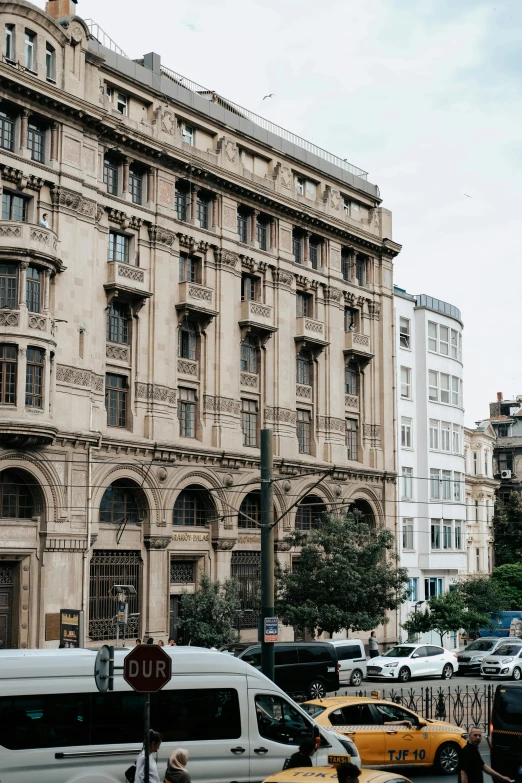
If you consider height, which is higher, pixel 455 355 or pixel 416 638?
pixel 455 355

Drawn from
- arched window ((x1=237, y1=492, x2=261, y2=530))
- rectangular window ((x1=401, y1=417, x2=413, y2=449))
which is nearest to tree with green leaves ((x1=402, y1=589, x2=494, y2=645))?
rectangular window ((x1=401, y1=417, x2=413, y2=449))

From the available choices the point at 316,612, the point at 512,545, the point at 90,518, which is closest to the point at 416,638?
the point at 316,612

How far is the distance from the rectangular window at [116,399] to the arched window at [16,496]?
16.9 ft

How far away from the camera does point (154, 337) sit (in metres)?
46.4

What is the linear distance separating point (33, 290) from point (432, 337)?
1273 inches

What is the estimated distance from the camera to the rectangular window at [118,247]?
151 ft

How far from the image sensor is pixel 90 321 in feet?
142

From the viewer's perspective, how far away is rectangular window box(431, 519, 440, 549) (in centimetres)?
6412

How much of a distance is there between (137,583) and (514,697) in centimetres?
2650

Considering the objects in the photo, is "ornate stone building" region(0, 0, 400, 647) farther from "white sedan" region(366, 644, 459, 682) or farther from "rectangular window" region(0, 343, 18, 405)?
"white sedan" region(366, 644, 459, 682)

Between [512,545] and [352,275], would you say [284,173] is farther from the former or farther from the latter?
[512,545]

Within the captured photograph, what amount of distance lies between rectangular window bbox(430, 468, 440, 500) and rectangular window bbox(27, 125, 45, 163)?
107 feet

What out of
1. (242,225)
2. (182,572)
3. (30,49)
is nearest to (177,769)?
(182,572)

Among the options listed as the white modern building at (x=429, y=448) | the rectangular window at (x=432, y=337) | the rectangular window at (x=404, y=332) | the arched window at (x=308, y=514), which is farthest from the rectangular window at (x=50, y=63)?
the rectangular window at (x=432, y=337)
